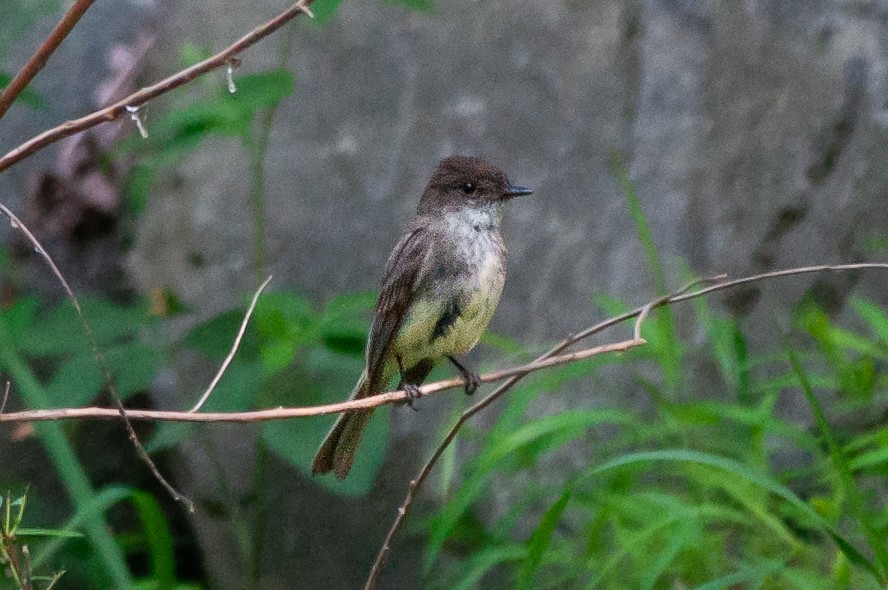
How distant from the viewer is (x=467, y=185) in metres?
2.88

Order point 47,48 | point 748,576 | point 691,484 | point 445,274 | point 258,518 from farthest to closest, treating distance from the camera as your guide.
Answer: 1. point 258,518
2. point 691,484
3. point 748,576
4. point 445,274
5. point 47,48

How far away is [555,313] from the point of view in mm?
4750

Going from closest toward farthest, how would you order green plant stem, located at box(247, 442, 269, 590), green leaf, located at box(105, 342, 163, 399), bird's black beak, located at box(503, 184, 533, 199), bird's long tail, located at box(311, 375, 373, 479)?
bird's long tail, located at box(311, 375, 373, 479)
bird's black beak, located at box(503, 184, 533, 199)
green leaf, located at box(105, 342, 163, 399)
green plant stem, located at box(247, 442, 269, 590)

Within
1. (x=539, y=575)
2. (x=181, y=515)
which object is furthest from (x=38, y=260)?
(x=539, y=575)

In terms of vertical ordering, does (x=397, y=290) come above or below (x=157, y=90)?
below

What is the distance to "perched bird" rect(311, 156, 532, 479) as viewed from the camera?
9.02 ft

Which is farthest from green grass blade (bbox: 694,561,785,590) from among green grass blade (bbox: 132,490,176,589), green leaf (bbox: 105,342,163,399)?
green leaf (bbox: 105,342,163,399)

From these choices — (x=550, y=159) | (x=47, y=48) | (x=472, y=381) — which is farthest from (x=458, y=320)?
(x=550, y=159)

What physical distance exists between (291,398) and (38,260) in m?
2.28

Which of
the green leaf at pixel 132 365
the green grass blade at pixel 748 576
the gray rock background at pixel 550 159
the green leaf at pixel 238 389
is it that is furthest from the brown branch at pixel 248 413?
the gray rock background at pixel 550 159

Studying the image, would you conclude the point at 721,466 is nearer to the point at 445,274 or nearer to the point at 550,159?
the point at 445,274

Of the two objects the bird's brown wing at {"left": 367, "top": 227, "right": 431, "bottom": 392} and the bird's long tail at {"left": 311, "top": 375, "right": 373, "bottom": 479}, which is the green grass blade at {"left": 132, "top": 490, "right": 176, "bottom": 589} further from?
the bird's long tail at {"left": 311, "top": 375, "right": 373, "bottom": 479}

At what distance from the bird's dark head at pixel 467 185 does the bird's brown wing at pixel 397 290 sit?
0.33 ft

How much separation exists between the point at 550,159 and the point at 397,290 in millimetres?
2268
